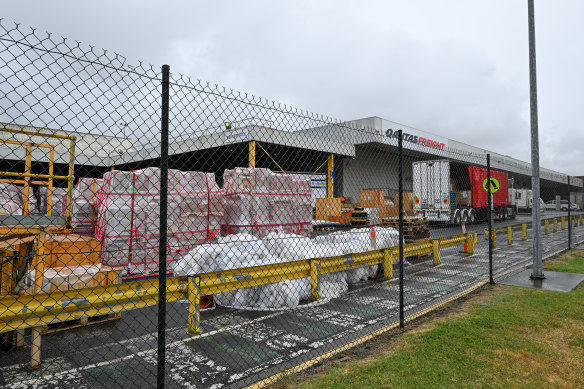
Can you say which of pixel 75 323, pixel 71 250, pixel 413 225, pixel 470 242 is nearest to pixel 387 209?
pixel 413 225

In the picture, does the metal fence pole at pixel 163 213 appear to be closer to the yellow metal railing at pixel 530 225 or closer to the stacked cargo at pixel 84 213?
the stacked cargo at pixel 84 213

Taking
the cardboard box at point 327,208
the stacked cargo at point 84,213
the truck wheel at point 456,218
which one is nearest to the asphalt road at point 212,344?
the stacked cargo at point 84,213

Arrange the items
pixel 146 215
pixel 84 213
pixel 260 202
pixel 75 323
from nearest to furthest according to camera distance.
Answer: pixel 75 323 < pixel 146 215 < pixel 260 202 < pixel 84 213

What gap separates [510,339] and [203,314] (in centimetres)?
428

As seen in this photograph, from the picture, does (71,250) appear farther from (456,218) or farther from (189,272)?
(456,218)

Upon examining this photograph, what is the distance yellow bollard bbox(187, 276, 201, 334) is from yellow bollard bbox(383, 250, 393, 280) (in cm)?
438

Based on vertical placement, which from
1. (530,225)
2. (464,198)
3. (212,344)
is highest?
(464,198)

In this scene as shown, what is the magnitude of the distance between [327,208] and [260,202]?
36.1ft

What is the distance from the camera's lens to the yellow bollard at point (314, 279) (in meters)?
6.33

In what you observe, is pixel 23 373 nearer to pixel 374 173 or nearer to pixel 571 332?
pixel 571 332

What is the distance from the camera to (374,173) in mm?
32062

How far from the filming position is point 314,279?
643cm

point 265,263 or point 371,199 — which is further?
point 371,199

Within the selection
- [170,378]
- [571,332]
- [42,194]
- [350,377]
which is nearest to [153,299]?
[170,378]
